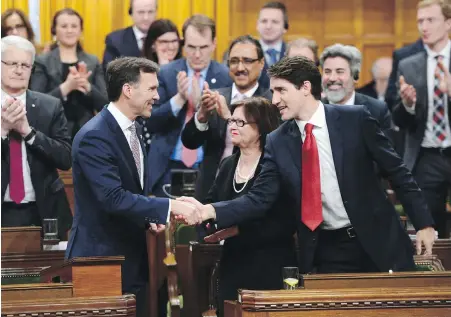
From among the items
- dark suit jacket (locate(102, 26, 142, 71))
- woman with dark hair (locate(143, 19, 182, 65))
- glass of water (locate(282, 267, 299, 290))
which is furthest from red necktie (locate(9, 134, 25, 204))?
glass of water (locate(282, 267, 299, 290))

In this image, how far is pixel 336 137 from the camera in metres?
3.79

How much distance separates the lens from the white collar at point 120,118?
3812 millimetres

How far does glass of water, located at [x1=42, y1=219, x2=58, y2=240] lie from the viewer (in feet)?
14.6

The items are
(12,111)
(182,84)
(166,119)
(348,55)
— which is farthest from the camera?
(166,119)

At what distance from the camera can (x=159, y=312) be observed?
15.5 ft

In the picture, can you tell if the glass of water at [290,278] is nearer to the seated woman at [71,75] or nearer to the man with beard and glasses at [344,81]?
the man with beard and glasses at [344,81]

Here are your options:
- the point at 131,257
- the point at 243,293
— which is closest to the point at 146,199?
the point at 131,257

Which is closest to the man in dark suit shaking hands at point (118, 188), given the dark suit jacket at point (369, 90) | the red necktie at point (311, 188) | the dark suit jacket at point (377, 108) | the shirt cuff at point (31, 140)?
the red necktie at point (311, 188)

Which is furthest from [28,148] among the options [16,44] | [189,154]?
[189,154]

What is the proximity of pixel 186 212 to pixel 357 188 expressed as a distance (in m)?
0.68

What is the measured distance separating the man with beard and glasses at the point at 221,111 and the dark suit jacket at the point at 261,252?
78 centimetres

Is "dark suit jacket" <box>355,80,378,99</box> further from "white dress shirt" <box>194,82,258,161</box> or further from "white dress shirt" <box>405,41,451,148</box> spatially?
"white dress shirt" <box>194,82,258,161</box>

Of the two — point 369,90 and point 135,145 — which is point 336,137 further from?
point 369,90

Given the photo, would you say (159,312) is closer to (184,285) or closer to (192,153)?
(184,285)
